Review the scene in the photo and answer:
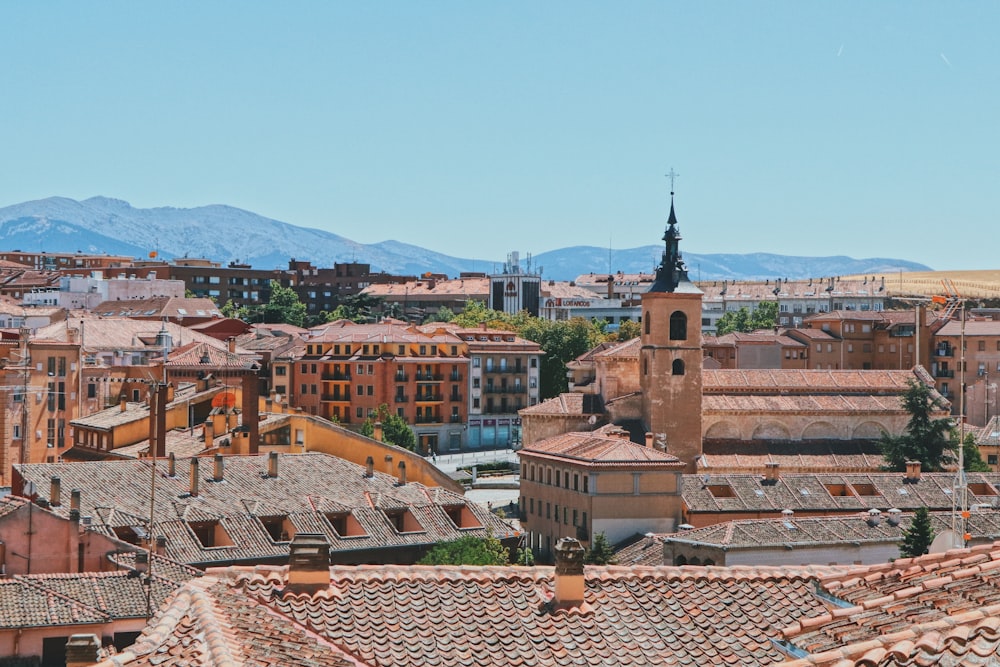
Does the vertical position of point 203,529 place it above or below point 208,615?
below

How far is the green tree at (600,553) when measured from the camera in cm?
4854

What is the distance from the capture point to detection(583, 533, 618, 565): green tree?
159ft

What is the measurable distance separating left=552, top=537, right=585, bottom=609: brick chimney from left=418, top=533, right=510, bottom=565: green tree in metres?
21.1

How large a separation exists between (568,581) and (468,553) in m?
22.4

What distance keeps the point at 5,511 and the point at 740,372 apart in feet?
149

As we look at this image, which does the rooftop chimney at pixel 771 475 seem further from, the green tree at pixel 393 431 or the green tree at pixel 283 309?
the green tree at pixel 283 309

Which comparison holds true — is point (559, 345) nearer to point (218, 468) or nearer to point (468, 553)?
point (218, 468)

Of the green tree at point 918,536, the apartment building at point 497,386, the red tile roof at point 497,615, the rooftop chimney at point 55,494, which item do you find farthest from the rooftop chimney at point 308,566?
the apartment building at point 497,386

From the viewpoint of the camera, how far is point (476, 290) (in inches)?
5876

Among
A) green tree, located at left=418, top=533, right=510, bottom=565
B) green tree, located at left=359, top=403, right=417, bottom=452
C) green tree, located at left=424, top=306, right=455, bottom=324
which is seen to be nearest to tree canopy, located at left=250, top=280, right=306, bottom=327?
green tree, located at left=424, top=306, right=455, bottom=324

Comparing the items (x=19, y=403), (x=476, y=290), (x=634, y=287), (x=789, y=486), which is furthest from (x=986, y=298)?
(x=19, y=403)

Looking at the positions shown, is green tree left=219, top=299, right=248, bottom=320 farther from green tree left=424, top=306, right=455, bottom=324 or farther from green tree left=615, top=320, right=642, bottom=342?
green tree left=615, top=320, right=642, bottom=342

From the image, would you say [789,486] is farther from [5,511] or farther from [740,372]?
[5,511]

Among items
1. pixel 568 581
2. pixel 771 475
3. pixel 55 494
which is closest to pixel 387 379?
pixel 771 475
